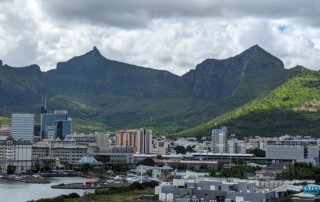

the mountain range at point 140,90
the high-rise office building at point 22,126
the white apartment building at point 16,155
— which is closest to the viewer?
the white apartment building at point 16,155

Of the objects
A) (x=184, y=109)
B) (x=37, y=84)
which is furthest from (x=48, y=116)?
(x=37, y=84)

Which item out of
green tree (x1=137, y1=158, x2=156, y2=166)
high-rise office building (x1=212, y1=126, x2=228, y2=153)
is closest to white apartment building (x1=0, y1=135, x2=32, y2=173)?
green tree (x1=137, y1=158, x2=156, y2=166)

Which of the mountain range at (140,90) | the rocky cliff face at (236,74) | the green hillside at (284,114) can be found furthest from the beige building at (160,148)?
the rocky cliff face at (236,74)

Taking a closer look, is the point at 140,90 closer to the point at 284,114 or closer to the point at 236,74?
the point at 236,74

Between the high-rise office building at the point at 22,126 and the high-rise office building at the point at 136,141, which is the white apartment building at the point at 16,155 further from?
the high-rise office building at the point at 22,126

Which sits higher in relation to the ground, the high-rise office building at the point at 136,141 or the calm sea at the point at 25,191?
the high-rise office building at the point at 136,141

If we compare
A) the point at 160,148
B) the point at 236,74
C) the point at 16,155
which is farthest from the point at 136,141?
the point at 236,74

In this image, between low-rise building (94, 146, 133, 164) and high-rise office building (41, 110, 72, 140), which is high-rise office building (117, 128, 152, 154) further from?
high-rise office building (41, 110, 72, 140)
